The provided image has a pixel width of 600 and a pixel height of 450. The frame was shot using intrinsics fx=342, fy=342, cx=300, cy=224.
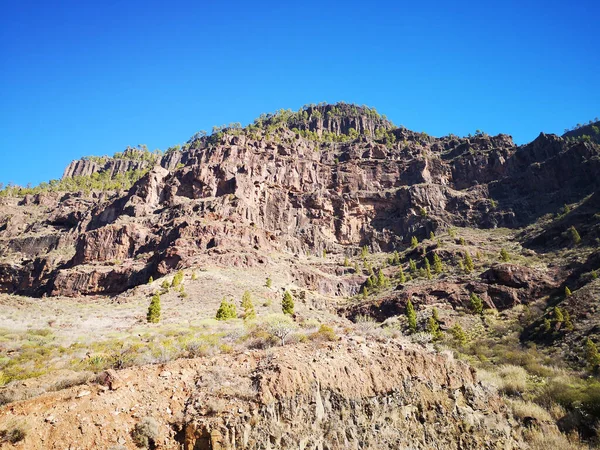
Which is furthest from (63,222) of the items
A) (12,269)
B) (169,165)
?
(169,165)

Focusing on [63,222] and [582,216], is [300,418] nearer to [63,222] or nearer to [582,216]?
[582,216]

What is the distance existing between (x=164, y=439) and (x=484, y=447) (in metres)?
8.87

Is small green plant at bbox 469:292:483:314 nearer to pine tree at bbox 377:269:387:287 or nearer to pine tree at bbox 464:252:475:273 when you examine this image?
pine tree at bbox 464:252:475:273

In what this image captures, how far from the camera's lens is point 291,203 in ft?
335

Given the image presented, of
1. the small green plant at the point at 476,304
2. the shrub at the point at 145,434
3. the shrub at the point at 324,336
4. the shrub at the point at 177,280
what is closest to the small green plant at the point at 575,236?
the small green plant at the point at 476,304

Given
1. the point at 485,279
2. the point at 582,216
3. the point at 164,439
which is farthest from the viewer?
the point at 582,216

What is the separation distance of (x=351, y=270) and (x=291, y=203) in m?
31.5

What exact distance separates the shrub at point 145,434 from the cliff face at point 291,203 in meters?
53.1

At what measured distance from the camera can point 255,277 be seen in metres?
58.5

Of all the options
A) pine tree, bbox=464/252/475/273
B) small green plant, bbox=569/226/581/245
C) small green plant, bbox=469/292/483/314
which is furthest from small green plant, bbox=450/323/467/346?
small green plant, bbox=569/226/581/245

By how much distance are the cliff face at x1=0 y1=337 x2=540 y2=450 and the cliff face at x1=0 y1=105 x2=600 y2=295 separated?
5188 centimetres

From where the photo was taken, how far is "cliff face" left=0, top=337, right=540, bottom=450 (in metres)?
7.20

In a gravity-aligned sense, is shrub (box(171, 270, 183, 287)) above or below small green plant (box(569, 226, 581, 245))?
below

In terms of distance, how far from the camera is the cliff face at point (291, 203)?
230 feet
